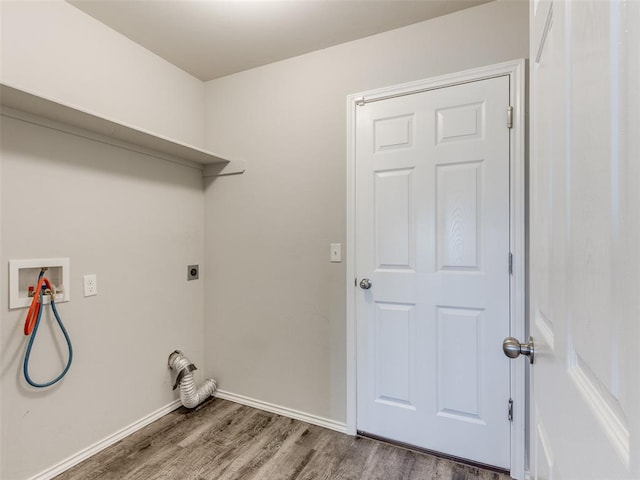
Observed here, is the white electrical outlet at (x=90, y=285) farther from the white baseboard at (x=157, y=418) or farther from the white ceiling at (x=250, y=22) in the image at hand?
the white ceiling at (x=250, y=22)

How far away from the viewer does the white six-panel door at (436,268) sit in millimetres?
1711

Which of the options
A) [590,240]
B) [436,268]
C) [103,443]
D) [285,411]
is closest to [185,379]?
[103,443]

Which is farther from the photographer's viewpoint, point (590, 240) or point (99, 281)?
point (99, 281)

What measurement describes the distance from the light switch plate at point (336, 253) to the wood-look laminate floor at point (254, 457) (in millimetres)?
1117

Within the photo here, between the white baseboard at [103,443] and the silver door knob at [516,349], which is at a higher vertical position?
the silver door knob at [516,349]

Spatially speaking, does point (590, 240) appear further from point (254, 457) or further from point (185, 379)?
point (185, 379)

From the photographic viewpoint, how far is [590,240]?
41 centimetres

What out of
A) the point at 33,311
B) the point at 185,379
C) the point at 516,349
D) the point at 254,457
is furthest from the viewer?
the point at 185,379

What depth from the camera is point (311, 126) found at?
2.20 m

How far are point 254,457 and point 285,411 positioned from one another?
46cm

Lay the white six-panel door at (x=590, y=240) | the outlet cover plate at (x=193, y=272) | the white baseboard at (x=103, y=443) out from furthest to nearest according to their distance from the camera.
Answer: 1. the outlet cover plate at (x=193, y=272)
2. the white baseboard at (x=103, y=443)
3. the white six-panel door at (x=590, y=240)

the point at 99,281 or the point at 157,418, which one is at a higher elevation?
the point at 99,281

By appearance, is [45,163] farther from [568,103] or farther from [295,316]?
[568,103]

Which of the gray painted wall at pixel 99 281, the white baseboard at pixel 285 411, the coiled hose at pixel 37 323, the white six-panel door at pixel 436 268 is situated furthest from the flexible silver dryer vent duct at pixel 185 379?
the white six-panel door at pixel 436 268
